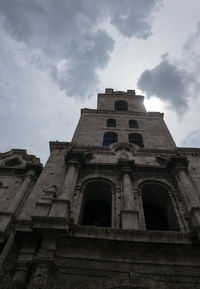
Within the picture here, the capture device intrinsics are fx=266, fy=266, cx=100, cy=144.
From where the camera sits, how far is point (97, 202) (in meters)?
16.9

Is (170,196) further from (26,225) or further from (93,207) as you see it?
(26,225)

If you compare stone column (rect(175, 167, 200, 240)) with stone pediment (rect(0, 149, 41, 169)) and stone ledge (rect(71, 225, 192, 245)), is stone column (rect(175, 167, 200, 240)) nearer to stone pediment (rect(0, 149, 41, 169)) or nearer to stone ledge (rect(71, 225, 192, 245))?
stone ledge (rect(71, 225, 192, 245))

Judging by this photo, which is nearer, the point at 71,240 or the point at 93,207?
the point at 71,240

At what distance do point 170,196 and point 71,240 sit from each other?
6.90 meters

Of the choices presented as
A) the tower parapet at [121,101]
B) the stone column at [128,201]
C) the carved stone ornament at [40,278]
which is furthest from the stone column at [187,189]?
the tower parapet at [121,101]

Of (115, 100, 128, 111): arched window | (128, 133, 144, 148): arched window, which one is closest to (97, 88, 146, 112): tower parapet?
(115, 100, 128, 111): arched window

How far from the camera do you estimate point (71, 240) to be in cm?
1091

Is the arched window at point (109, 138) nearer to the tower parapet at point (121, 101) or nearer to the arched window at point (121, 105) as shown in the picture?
the tower parapet at point (121, 101)

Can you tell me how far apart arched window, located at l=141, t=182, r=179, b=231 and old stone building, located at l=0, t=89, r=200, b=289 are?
0.06 m

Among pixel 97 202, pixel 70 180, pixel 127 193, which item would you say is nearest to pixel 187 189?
pixel 127 193

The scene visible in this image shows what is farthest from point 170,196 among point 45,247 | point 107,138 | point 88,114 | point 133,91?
point 133,91

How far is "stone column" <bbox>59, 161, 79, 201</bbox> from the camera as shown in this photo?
13.7 meters

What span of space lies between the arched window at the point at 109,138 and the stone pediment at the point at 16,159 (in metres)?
6.95

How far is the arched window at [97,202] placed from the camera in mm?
16016
